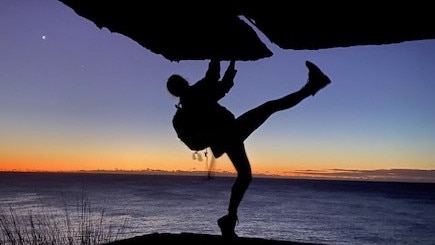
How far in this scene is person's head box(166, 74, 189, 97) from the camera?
12.7 feet

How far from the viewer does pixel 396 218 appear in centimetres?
5853

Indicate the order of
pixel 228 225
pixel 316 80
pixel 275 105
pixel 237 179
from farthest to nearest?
pixel 228 225, pixel 237 179, pixel 316 80, pixel 275 105

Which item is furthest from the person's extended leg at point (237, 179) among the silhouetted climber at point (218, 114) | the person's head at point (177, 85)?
the person's head at point (177, 85)

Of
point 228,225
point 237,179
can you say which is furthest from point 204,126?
point 228,225

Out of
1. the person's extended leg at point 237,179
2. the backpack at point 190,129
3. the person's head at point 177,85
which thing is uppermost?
the person's head at point 177,85

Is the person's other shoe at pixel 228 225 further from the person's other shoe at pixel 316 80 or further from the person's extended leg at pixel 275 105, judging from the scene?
the person's other shoe at pixel 316 80

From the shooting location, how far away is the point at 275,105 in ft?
12.5

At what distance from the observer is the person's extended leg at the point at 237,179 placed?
397cm

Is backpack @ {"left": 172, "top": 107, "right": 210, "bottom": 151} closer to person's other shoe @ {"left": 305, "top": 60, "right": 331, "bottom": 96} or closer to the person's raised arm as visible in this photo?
the person's raised arm

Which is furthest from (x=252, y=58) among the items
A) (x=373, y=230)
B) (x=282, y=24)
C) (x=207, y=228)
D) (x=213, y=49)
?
(x=373, y=230)

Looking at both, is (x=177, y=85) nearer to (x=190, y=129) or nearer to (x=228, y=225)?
(x=190, y=129)

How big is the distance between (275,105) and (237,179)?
84 cm

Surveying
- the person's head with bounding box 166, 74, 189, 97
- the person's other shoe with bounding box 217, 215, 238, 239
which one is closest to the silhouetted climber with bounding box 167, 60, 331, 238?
the person's head with bounding box 166, 74, 189, 97

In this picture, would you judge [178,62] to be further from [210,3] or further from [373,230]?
[373,230]
